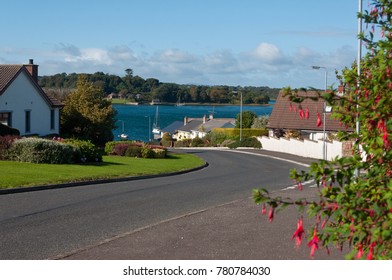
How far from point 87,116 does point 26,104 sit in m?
7.39

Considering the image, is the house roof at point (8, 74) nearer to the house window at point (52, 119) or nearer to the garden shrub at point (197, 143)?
the house window at point (52, 119)

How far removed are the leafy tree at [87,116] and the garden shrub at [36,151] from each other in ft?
71.3

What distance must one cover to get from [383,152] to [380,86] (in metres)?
0.55

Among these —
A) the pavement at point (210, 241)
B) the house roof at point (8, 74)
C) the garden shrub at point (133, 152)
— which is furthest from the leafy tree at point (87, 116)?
the pavement at point (210, 241)

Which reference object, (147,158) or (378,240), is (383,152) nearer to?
(378,240)

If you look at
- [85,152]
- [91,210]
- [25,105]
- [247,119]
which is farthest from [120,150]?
[247,119]

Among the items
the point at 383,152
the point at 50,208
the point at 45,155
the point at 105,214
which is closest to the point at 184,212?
the point at 105,214

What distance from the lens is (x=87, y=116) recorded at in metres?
51.6

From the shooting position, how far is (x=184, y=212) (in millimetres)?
15633

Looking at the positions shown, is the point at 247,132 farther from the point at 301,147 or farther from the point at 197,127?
the point at 197,127

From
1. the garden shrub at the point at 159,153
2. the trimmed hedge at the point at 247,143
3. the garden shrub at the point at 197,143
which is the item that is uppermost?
the garden shrub at the point at 159,153

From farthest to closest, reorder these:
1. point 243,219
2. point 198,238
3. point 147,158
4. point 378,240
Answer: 1. point 147,158
2. point 243,219
3. point 198,238
4. point 378,240

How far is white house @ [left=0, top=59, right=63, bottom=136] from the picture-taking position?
4247cm

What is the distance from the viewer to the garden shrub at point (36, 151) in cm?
2861
